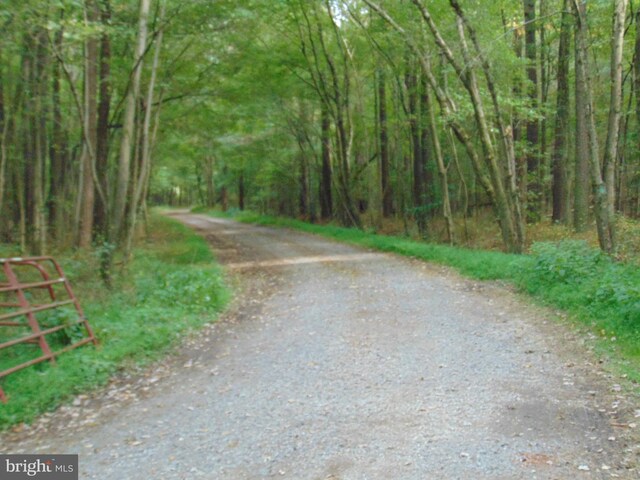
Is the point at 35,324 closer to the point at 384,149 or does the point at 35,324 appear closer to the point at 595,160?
the point at 595,160

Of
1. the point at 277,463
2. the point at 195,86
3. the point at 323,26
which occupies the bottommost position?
the point at 277,463

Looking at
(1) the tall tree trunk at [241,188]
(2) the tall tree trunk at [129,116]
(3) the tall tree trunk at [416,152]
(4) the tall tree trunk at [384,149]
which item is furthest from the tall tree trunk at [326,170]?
(2) the tall tree trunk at [129,116]

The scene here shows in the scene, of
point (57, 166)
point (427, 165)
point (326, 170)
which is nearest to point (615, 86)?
point (427, 165)

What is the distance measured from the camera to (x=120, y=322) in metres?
7.50

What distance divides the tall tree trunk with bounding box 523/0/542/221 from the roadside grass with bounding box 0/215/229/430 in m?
11.3

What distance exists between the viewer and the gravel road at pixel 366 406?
3.91 meters

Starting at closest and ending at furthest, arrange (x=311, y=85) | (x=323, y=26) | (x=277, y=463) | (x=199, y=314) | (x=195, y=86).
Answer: (x=277, y=463), (x=199, y=314), (x=195, y=86), (x=323, y=26), (x=311, y=85)

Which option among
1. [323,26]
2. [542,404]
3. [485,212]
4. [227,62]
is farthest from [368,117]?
[542,404]

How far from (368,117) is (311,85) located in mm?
3333

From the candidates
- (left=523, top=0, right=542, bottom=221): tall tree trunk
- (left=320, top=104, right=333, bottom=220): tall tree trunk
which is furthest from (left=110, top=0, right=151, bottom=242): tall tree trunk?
(left=320, top=104, right=333, bottom=220): tall tree trunk

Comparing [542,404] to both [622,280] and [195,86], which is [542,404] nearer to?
[622,280]

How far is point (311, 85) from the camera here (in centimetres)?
2266

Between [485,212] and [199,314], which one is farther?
[485,212]

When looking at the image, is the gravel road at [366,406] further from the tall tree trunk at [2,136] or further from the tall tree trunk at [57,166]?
the tall tree trunk at [57,166]
